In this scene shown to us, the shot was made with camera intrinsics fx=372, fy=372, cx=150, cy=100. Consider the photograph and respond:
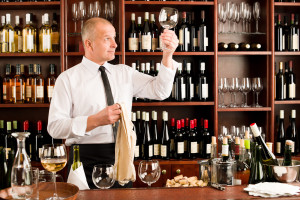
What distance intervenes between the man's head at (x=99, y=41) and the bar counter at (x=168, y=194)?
1.08 metres

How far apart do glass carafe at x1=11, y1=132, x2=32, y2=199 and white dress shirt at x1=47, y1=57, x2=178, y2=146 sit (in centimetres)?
86

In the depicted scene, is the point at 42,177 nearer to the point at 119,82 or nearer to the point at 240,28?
the point at 119,82

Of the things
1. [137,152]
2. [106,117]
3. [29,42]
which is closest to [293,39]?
[137,152]

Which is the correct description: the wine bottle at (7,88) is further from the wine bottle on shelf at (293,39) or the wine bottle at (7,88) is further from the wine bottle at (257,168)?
the wine bottle on shelf at (293,39)

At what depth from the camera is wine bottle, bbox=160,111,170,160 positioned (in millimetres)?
3242

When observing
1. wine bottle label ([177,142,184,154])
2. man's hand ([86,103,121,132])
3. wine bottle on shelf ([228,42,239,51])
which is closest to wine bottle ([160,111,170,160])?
wine bottle label ([177,142,184,154])

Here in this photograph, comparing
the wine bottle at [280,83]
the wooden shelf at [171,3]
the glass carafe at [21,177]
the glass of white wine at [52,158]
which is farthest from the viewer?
the wine bottle at [280,83]

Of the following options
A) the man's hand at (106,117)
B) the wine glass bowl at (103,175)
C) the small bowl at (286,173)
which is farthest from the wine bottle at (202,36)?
the wine glass bowl at (103,175)

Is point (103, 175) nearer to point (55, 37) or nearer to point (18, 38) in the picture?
point (55, 37)

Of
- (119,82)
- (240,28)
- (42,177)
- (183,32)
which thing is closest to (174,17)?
(119,82)

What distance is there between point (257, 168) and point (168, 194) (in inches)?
20.4

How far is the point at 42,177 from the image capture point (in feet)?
5.05

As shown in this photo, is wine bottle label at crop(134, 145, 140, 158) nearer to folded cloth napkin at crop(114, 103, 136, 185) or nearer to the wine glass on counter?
folded cloth napkin at crop(114, 103, 136, 185)

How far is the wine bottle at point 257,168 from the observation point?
172 centimetres
